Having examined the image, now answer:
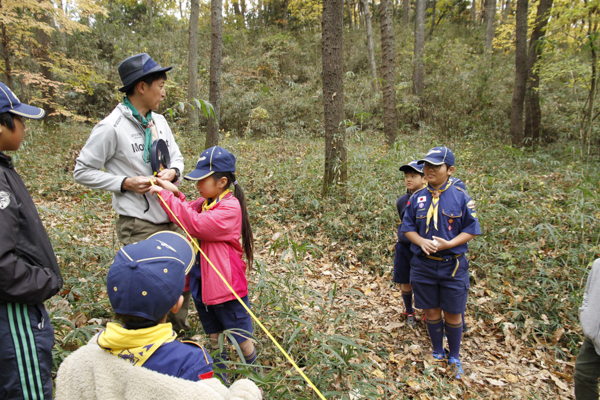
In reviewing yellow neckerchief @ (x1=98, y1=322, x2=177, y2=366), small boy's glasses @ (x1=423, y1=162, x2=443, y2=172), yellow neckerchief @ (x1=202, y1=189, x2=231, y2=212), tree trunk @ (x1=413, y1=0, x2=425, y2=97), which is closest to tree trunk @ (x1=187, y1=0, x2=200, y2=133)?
tree trunk @ (x1=413, y1=0, x2=425, y2=97)

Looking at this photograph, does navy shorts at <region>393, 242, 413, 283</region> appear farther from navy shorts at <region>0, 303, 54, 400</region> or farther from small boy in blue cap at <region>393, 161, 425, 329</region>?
navy shorts at <region>0, 303, 54, 400</region>

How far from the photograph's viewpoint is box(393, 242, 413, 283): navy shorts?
3.94m

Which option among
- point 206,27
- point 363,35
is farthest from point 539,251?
point 206,27

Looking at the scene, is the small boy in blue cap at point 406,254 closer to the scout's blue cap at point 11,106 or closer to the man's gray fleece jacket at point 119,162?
the man's gray fleece jacket at point 119,162

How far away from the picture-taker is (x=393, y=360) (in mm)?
3457

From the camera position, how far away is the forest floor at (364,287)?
2.93m

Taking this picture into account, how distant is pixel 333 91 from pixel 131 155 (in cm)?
468

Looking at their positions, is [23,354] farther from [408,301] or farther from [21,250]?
[408,301]

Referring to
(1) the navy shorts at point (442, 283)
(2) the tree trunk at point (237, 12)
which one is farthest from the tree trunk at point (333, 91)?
(2) the tree trunk at point (237, 12)

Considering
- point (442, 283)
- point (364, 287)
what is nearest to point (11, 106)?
point (442, 283)

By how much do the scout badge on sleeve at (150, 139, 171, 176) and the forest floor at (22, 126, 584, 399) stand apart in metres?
1.43

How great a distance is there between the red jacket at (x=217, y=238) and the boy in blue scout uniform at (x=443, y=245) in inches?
72.5

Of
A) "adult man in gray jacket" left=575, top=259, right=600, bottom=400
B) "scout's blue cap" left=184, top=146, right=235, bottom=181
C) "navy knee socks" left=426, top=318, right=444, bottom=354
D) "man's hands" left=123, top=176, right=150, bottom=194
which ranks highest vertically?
"scout's blue cap" left=184, top=146, right=235, bottom=181

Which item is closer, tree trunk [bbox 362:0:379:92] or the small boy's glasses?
the small boy's glasses
